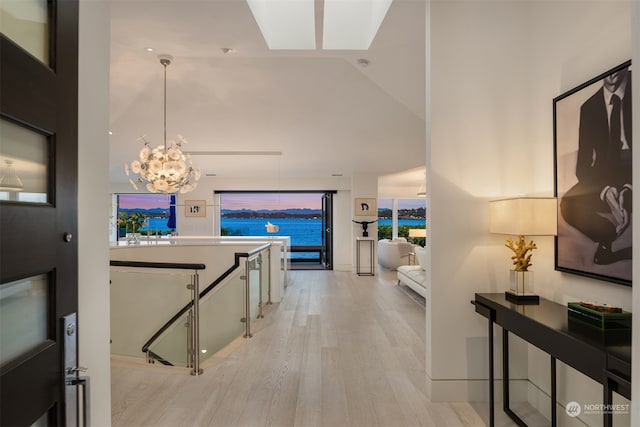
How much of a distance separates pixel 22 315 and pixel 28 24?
72 centimetres

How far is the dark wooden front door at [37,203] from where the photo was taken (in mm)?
801

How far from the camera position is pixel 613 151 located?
1918 mm

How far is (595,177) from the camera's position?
2.04 m

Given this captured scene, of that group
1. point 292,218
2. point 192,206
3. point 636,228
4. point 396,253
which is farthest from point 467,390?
point 292,218

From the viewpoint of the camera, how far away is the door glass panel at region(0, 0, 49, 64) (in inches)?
32.4

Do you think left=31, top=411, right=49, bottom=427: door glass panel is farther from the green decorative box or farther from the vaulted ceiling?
the vaulted ceiling

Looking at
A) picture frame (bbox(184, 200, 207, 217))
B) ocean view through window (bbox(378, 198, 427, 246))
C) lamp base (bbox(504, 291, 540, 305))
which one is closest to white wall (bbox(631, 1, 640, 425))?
lamp base (bbox(504, 291, 540, 305))

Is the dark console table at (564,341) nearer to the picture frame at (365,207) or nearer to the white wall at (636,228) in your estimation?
the white wall at (636,228)

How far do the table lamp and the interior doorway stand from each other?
759 cm

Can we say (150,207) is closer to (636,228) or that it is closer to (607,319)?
(607,319)

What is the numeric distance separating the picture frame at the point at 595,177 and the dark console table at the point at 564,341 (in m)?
0.35

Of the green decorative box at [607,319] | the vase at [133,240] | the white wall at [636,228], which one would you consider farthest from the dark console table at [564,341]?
the vase at [133,240]

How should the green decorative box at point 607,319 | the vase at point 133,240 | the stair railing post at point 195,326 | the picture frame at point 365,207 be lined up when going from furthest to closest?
the picture frame at point 365,207, the vase at point 133,240, the stair railing post at point 195,326, the green decorative box at point 607,319

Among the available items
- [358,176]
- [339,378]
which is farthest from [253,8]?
[358,176]
